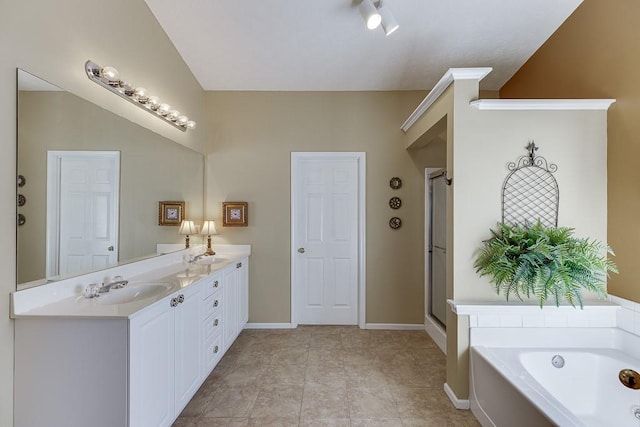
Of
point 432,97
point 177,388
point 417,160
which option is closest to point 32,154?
point 177,388

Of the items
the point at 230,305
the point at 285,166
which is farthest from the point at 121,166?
the point at 285,166

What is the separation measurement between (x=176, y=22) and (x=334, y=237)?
2619mm

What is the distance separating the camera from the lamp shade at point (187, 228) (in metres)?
2.86

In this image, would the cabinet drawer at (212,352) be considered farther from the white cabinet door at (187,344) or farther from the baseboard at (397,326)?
the baseboard at (397,326)

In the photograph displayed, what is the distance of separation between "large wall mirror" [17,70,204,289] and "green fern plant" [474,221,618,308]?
2.60 meters

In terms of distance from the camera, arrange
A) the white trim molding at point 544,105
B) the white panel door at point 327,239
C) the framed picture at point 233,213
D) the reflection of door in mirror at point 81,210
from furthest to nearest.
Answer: the white panel door at point 327,239, the framed picture at point 233,213, the white trim molding at point 544,105, the reflection of door in mirror at point 81,210

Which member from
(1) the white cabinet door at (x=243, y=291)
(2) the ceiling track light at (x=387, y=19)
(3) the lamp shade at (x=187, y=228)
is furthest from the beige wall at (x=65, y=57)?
(2) the ceiling track light at (x=387, y=19)

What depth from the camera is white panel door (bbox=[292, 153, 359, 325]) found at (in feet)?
11.6

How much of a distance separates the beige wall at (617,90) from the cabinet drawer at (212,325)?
9.69 feet

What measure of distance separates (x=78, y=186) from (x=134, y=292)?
0.73 metres

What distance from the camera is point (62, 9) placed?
1.65 metres

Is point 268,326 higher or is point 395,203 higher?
point 395,203

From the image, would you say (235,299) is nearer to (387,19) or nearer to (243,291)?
(243,291)

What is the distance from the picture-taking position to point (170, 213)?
2.74 metres
